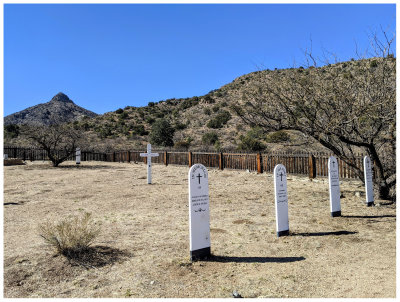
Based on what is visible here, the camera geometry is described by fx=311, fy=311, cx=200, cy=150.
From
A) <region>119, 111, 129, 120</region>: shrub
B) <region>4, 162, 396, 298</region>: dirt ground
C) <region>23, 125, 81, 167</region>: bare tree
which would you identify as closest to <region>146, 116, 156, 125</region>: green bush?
<region>119, 111, 129, 120</region>: shrub

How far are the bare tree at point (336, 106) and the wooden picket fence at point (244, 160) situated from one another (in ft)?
3.72

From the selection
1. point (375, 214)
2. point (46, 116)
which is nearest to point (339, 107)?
point (375, 214)

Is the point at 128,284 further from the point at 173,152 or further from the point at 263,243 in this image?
the point at 173,152

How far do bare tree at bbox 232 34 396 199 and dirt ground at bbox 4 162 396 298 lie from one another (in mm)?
1935

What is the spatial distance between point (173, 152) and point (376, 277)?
20.5 m

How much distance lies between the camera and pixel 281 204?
6.46 m

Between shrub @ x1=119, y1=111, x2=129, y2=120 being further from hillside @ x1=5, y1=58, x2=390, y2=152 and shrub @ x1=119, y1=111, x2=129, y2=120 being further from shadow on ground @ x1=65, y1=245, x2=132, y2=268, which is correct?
shadow on ground @ x1=65, y1=245, x2=132, y2=268

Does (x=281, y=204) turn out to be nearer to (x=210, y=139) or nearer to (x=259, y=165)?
(x=259, y=165)

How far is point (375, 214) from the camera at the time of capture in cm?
802

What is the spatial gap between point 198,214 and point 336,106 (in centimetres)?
612

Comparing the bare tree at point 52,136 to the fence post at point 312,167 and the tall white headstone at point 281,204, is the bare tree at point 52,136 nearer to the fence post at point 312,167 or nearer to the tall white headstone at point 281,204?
the fence post at point 312,167

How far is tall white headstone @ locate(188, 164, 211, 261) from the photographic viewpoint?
5.01 meters

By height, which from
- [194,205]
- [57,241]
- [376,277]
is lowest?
[376,277]

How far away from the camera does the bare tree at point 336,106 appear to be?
29.0ft
